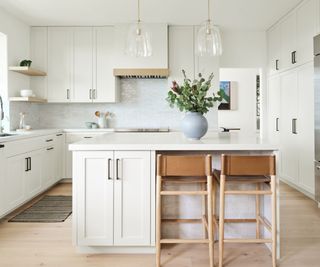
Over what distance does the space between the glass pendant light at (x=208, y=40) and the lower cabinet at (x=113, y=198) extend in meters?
1.15

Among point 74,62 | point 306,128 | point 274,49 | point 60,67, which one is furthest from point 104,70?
point 306,128

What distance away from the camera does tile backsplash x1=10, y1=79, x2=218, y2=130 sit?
600 centimetres

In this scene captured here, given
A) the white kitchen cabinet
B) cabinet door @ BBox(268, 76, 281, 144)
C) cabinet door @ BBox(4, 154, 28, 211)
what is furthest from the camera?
cabinet door @ BBox(268, 76, 281, 144)

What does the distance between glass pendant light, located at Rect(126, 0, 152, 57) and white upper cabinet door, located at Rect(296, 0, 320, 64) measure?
2454mm

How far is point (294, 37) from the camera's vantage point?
4.88m

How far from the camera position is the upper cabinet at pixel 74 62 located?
18.7 ft

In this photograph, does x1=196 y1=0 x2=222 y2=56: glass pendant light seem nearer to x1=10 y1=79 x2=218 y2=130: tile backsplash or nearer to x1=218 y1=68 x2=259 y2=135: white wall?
x1=10 y1=79 x2=218 y2=130: tile backsplash

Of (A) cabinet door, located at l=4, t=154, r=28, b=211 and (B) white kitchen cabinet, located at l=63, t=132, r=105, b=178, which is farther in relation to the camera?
(B) white kitchen cabinet, located at l=63, t=132, r=105, b=178

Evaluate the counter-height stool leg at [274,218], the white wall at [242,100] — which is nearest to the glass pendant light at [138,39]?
the counter-height stool leg at [274,218]

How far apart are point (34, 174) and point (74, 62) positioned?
7.21ft

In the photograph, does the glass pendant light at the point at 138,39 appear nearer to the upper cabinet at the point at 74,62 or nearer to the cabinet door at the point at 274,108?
the upper cabinet at the point at 74,62

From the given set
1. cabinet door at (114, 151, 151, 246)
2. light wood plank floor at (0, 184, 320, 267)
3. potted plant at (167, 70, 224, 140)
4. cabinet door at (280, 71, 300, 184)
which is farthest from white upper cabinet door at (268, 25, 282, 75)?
cabinet door at (114, 151, 151, 246)

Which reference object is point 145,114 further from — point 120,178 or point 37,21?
point 120,178

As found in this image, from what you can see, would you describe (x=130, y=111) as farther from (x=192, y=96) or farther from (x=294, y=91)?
(x=192, y=96)
